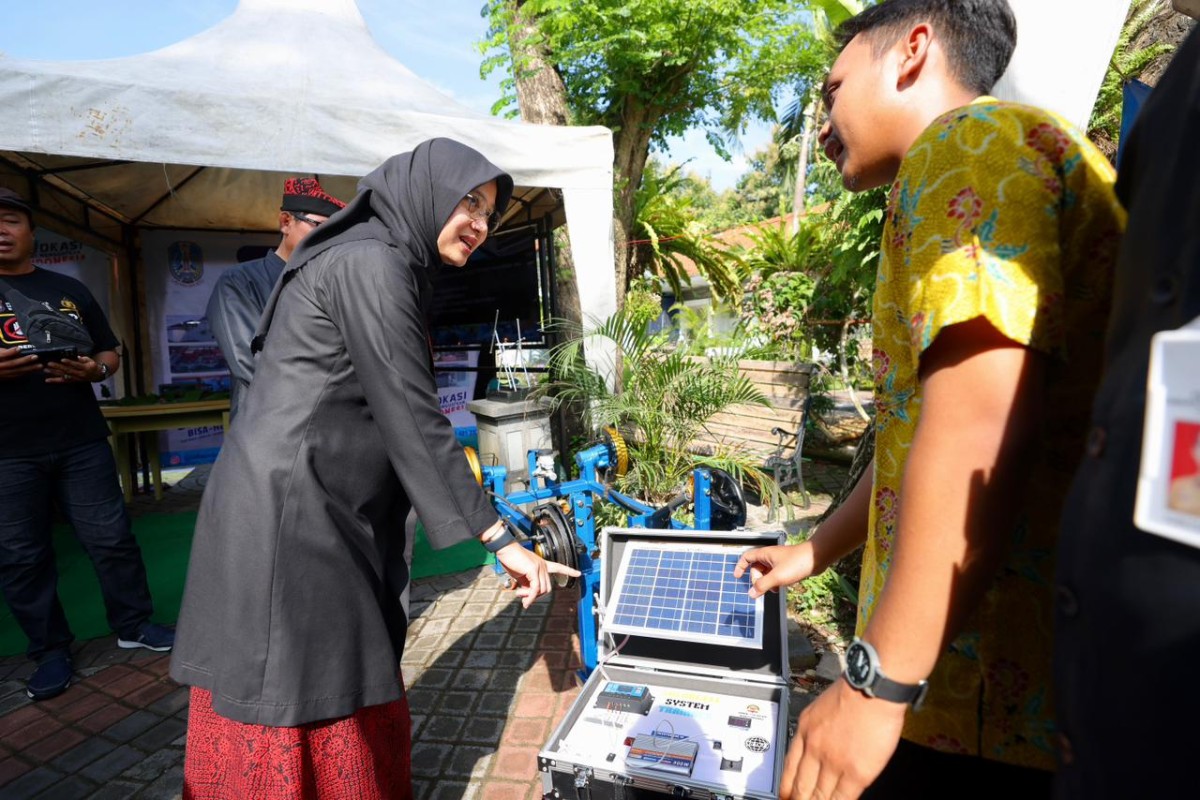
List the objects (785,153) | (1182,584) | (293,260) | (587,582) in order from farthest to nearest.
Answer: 1. (785,153)
2. (587,582)
3. (293,260)
4. (1182,584)

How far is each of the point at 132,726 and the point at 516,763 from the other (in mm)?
1856

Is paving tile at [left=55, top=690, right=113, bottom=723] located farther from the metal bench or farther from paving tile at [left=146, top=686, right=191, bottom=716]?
the metal bench

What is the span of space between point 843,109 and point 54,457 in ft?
12.5

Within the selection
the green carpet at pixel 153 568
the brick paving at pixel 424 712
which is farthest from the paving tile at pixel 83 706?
the green carpet at pixel 153 568

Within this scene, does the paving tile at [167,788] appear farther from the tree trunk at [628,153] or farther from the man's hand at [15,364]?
the tree trunk at [628,153]

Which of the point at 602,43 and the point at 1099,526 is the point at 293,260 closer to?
the point at 1099,526

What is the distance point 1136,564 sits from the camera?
1.55ft

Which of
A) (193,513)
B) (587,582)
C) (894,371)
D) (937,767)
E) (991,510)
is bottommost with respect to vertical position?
(193,513)

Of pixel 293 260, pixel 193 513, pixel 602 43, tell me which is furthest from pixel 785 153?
pixel 293 260

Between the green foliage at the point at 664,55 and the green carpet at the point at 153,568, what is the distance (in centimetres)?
508


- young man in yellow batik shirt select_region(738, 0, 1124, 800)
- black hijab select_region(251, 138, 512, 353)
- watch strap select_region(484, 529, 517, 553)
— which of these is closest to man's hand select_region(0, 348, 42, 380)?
black hijab select_region(251, 138, 512, 353)

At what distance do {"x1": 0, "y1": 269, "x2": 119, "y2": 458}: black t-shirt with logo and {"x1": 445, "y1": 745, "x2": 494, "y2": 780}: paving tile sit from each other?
2508mm

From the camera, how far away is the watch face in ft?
2.50

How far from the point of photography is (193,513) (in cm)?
588
